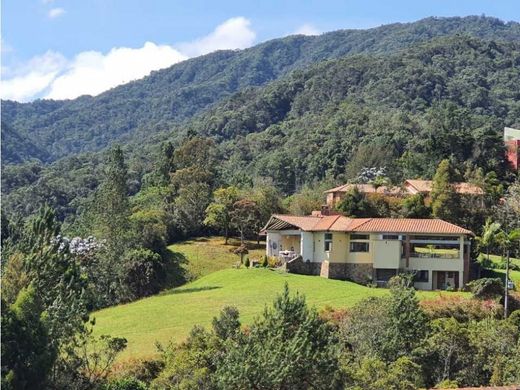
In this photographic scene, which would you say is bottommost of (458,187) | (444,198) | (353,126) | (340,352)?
(340,352)

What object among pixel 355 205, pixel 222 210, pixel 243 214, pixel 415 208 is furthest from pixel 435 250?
pixel 222 210

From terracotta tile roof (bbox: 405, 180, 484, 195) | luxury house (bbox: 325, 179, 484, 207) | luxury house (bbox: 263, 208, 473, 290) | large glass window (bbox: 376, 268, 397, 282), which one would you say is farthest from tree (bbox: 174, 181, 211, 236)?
large glass window (bbox: 376, 268, 397, 282)

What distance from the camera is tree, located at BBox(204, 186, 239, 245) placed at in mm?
49281

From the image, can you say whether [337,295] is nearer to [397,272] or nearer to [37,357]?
[397,272]

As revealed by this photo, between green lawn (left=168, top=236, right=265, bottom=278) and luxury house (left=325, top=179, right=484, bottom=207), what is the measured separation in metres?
6.53

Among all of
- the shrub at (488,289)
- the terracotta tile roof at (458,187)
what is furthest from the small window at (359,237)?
the terracotta tile roof at (458,187)

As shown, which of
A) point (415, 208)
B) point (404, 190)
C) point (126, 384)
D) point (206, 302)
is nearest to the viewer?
point (126, 384)

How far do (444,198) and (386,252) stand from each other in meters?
9.23

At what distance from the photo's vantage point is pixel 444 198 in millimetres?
44406

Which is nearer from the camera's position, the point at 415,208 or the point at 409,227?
the point at 409,227

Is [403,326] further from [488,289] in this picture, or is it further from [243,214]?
[243,214]

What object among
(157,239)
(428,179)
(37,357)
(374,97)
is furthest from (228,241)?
(374,97)

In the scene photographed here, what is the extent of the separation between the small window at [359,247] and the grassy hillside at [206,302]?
2.16 meters

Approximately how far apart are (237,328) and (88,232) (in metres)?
24.2
